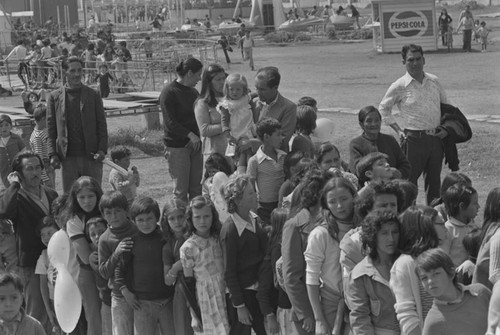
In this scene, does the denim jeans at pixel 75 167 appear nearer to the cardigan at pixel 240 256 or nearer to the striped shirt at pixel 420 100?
the striped shirt at pixel 420 100

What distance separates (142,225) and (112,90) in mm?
20321

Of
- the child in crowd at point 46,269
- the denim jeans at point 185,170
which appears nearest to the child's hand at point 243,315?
the child in crowd at point 46,269

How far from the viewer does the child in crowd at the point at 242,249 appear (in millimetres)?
7023

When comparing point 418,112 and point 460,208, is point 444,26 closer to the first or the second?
→ point 418,112

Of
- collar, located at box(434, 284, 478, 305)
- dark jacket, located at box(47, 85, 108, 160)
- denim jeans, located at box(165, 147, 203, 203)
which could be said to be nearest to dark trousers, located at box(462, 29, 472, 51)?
denim jeans, located at box(165, 147, 203, 203)

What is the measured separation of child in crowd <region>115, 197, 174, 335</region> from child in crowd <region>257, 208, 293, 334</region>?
0.80 m

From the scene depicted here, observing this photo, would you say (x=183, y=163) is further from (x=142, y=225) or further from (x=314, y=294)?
(x=314, y=294)

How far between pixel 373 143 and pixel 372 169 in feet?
3.48

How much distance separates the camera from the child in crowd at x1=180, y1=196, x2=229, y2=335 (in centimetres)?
712

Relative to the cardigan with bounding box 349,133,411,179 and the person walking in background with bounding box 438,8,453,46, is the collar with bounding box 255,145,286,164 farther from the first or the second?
the person walking in background with bounding box 438,8,453,46

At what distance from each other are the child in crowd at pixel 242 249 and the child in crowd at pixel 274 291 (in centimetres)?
12

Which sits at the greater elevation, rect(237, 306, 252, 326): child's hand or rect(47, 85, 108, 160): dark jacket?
rect(47, 85, 108, 160): dark jacket

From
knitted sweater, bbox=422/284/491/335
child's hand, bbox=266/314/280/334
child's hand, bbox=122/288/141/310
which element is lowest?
child's hand, bbox=266/314/280/334

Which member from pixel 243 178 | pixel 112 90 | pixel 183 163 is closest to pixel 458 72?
pixel 112 90
